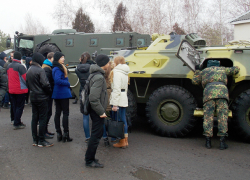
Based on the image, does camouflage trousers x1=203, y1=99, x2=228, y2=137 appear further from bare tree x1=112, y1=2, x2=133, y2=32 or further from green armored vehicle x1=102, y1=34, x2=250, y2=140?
bare tree x1=112, y1=2, x2=133, y2=32

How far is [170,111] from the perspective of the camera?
536 cm

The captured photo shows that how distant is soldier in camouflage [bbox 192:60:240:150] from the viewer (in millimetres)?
4758

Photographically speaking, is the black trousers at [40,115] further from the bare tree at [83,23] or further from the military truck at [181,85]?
the bare tree at [83,23]

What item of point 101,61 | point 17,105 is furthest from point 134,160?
point 17,105

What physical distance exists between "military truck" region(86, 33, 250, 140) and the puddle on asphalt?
5.36 feet

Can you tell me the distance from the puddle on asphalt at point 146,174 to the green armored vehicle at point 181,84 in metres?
1.64

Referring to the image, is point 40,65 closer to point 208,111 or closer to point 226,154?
point 208,111

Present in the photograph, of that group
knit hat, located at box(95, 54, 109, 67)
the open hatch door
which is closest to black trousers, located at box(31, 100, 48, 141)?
knit hat, located at box(95, 54, 109, 67)

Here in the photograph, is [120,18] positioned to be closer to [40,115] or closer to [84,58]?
[84,58]

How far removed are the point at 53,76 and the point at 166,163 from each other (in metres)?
2.46

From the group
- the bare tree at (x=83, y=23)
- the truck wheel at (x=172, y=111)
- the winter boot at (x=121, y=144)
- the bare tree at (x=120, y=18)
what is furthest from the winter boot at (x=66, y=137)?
the bare tree at (x=83, y=23)

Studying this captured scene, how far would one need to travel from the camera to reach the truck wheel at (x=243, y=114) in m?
4.92

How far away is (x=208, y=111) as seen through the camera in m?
4.85

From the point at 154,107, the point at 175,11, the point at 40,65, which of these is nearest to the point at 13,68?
the point at 40,65
